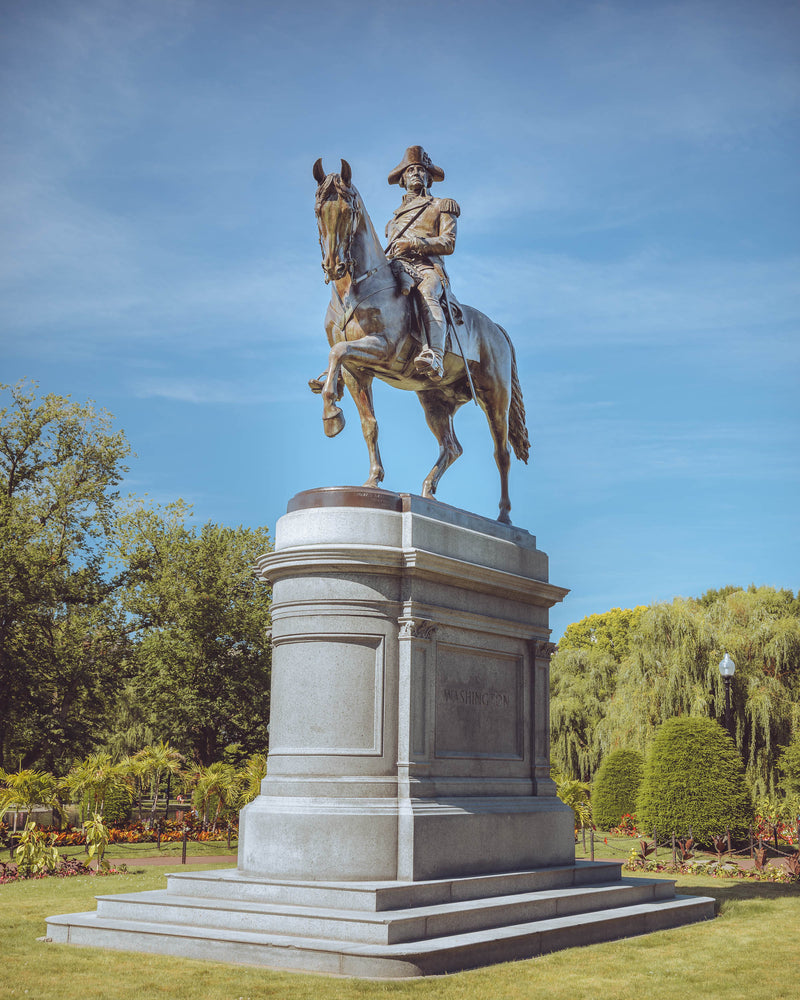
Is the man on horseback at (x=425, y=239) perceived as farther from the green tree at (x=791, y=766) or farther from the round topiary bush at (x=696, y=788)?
the green tree at (x=791, y=766)

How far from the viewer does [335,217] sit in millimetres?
11367

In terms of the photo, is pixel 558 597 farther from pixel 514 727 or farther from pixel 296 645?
pixel 296 645

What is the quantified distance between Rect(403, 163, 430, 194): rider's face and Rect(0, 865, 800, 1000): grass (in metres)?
9.38

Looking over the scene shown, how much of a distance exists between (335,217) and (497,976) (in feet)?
25.3

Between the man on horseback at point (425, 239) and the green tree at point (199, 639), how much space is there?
25.5m

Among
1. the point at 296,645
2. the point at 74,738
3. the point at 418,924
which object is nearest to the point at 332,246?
the point at 296,645

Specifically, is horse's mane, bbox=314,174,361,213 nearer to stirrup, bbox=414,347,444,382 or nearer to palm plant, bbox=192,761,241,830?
stirrup, bbox=414,347,444,382

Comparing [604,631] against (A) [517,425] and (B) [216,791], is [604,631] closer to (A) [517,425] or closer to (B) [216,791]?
(B) [216,791]

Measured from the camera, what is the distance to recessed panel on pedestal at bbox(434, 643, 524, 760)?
37.0ft

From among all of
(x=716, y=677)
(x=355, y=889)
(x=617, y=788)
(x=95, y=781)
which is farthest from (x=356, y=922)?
(x=716, y=677)

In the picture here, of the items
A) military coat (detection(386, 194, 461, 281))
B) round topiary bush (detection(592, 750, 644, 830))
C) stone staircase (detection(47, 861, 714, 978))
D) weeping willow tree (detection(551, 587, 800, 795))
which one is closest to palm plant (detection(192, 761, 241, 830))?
round topiary bush (detection(592, 750, 644, 830))

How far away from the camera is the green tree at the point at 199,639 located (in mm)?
37031

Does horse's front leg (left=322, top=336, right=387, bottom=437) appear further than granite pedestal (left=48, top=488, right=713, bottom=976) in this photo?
Yes

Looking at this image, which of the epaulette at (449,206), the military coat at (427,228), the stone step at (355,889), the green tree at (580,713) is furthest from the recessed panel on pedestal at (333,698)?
the green tree at (580,713)
